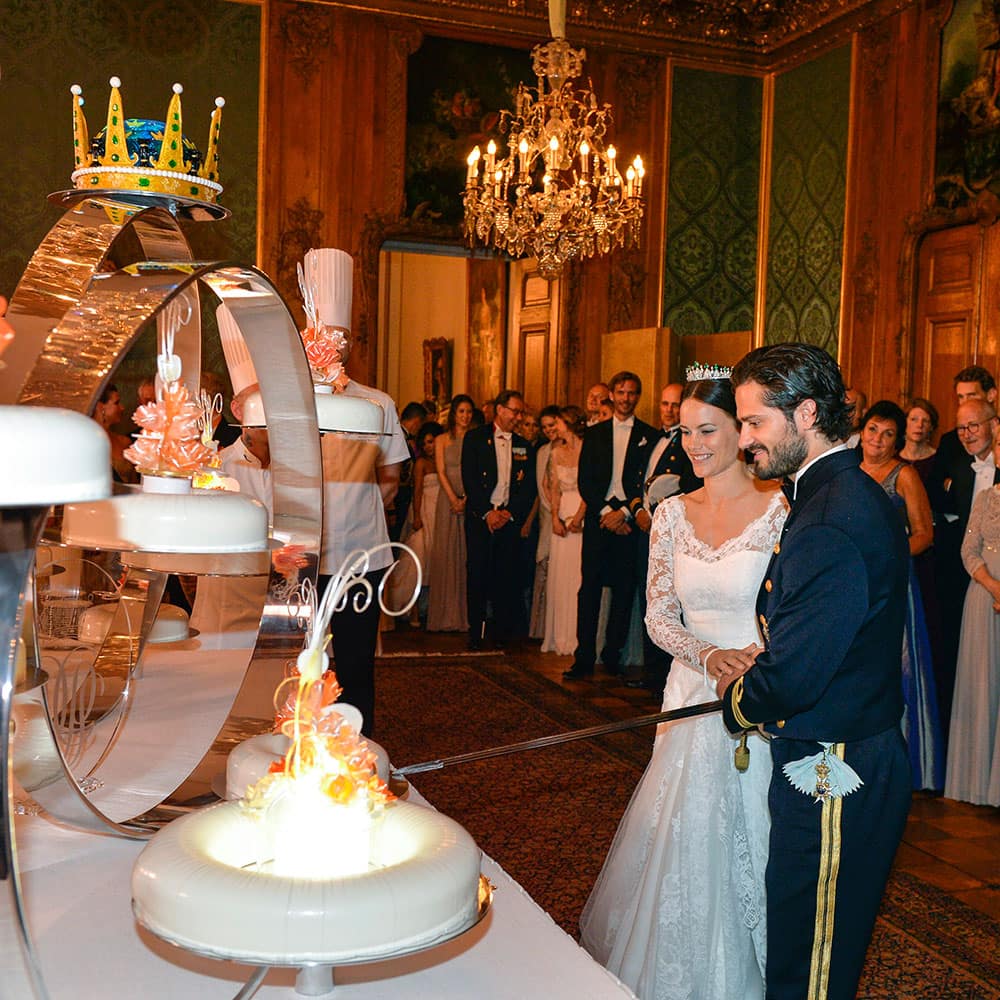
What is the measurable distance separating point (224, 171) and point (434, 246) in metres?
1.85

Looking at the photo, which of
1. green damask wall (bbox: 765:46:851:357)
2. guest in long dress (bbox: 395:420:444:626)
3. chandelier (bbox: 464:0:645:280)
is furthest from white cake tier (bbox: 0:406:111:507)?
green damask wall (bbox: 765:46:851:357)

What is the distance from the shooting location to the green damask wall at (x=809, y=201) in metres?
9.71

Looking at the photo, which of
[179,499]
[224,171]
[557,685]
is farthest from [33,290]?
[224,171]

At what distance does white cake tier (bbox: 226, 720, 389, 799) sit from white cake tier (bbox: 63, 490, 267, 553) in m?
0.29

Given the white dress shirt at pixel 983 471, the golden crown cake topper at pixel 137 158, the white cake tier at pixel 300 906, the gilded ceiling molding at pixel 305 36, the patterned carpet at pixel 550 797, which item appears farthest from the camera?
the gilded ceiling molding at pixel 305 36

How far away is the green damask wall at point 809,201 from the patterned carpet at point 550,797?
174 inches

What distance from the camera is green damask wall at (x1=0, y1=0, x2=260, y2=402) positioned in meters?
8.77

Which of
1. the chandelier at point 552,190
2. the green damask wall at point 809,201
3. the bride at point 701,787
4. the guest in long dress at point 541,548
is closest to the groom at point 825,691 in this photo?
the bride at point 701,787

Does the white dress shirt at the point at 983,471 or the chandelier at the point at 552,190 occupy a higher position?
the chandelier at the point at 552,190

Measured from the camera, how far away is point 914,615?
4.89 m

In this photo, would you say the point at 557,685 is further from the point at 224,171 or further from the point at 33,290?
the point at 33,290

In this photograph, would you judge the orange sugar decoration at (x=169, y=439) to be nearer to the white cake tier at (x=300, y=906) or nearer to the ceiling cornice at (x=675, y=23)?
the white cake tier at (x=300, y=906)

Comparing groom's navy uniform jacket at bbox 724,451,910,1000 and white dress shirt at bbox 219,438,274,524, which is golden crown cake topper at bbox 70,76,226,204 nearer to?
groom's navy uniform jacket at bbox 724,451,910,1000

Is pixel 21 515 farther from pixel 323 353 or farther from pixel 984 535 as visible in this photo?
pixel 984 535
